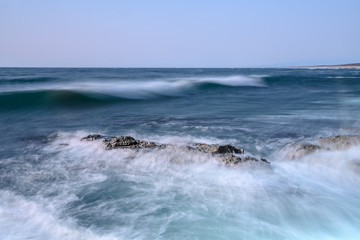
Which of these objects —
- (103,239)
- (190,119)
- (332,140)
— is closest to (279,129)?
(332,140)

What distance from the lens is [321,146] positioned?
205 inches

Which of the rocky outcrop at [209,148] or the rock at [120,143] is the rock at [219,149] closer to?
the rocky outcrop at [209,148]

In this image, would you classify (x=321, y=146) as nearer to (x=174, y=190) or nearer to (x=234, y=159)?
(x=234, y=159)

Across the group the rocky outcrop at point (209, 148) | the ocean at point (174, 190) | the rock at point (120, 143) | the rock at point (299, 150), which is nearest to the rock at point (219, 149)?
the rocky outcrop at point (209, 148)

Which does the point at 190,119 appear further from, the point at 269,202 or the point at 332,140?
the point at 269,202

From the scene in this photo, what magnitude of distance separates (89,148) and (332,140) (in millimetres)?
4556

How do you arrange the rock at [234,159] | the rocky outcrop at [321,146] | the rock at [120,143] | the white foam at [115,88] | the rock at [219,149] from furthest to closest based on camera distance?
the white foam at [115,88] → the rock at [120,143] → the rocky outcrop at [321,146] → the rock at [219,149] → the rock at [234,159]

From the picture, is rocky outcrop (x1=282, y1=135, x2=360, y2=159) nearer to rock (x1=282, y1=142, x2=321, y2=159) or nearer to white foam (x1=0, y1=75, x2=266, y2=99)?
rock (x1=282, y1=142, x2=321, y2=159)

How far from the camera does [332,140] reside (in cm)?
542

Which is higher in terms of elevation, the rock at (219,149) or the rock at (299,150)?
the rock at (219,149)

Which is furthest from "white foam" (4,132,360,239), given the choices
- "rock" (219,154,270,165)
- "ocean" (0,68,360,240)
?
"rock" (219,154,270,165)

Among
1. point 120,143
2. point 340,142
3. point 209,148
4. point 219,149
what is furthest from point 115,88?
point 340,142

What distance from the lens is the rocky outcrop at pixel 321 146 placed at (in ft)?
16.5

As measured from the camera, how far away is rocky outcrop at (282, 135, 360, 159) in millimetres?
5023
